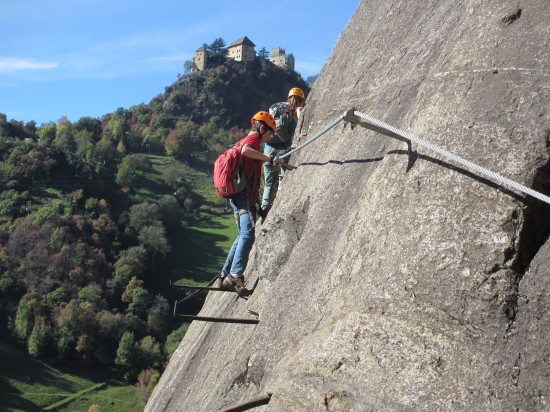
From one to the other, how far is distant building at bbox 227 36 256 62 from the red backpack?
452ft

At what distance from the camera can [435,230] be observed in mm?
3586

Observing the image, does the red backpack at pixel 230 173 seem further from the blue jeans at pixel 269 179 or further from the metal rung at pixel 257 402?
the metal rung at pixel 257 402

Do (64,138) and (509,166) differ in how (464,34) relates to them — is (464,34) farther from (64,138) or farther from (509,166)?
(64,138)

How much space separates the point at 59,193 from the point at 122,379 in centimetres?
3675

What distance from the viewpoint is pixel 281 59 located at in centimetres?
15600

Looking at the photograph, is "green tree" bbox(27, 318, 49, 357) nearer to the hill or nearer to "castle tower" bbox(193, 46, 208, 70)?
the hill

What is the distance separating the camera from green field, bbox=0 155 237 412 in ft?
135

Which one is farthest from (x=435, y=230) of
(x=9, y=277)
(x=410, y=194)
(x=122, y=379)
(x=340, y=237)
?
(x=9, y=277)

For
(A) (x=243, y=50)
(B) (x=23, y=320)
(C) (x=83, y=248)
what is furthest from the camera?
(A) (x=243, y=50)

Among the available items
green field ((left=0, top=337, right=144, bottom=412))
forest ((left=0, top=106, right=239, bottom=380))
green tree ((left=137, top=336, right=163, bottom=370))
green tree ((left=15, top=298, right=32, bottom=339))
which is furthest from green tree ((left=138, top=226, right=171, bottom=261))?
green field ((left=0, top=337, right=144, bottom=412))

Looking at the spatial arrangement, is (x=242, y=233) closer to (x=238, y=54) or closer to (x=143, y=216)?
(x=143, y=216)

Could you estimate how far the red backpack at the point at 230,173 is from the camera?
6.55 meters

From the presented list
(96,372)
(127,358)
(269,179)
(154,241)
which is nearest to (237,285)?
(269,179)

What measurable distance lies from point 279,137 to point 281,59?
154 m
